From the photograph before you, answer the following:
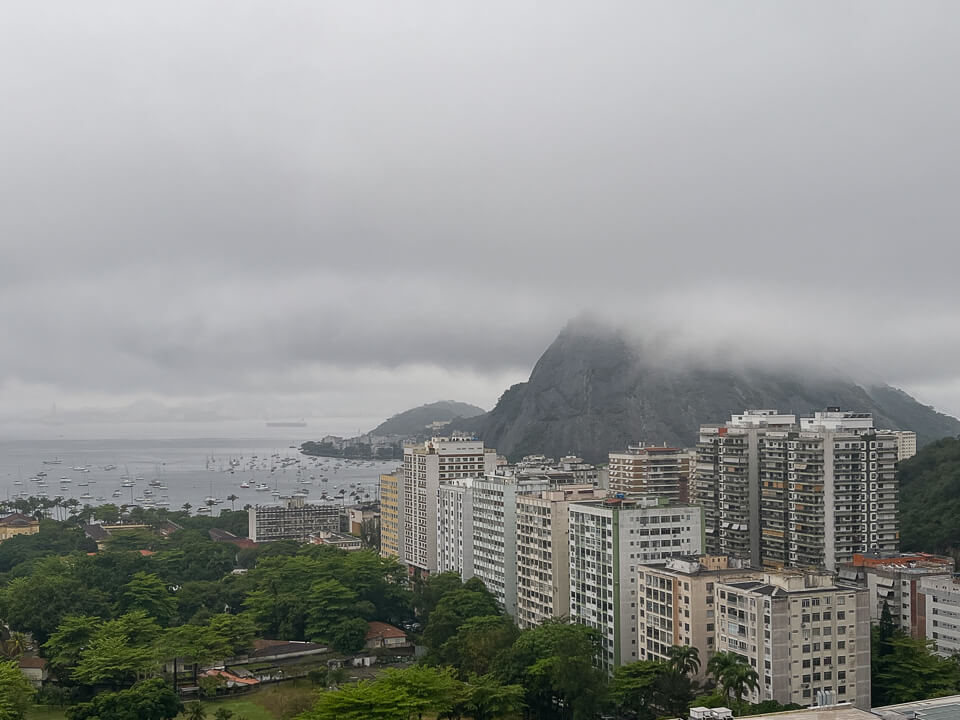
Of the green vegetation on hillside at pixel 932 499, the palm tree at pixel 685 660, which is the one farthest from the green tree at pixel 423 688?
the green vegetation on hillside at pixel 932 499

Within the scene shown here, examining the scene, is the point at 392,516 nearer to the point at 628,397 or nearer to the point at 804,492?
the point at 804,492

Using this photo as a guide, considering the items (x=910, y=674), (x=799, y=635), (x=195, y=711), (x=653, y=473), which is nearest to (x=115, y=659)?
(x=195, y=711)

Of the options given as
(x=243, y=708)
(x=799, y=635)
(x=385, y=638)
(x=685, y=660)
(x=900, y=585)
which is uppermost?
(x=799, y=635)

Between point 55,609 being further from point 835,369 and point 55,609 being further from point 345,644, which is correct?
point 835,369

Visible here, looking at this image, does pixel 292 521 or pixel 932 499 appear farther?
pixel 292 521

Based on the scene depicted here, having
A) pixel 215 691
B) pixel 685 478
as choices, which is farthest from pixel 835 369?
pixel 215 691

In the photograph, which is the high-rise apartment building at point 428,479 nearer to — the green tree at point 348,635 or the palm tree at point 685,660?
the green tree at point 348,635
